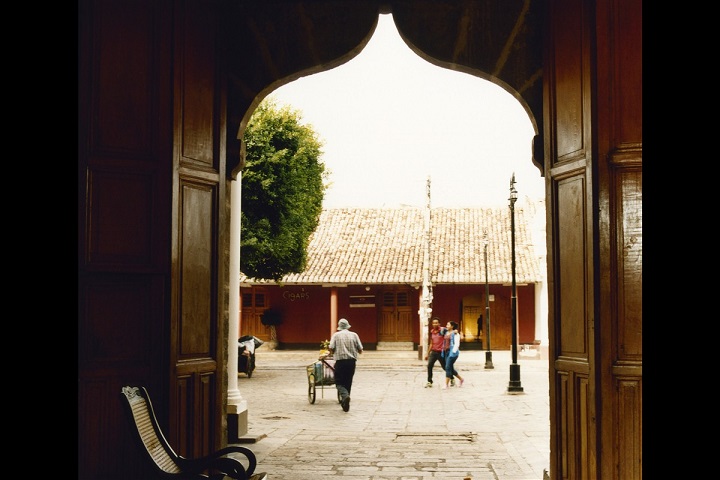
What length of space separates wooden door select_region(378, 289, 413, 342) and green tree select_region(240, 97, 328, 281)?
445 inches

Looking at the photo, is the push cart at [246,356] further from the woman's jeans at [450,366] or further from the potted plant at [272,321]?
the potted plant at [272,321]

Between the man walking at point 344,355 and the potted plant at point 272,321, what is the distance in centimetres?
1892

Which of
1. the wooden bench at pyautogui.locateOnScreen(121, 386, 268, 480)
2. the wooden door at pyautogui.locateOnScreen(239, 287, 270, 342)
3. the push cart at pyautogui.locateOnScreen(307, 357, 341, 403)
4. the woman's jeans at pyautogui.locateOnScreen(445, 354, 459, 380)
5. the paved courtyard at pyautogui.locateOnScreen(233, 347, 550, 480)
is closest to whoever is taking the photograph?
the wooden bench at pyautogui.locateOnScreen(121, 386, 268, 480)

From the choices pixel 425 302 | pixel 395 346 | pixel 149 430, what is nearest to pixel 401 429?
pixel 149 430

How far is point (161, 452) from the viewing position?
4953 millimetres

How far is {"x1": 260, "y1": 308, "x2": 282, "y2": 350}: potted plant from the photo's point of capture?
32938mm

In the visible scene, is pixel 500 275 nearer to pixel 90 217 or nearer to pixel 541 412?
pixel 541 412

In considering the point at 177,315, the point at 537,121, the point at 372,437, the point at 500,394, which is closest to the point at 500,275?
the point at 500,394

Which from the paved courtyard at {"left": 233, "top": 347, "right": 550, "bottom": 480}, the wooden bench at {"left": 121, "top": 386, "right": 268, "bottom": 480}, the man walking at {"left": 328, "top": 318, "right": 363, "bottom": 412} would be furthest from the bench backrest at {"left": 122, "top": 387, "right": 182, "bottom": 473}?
the man walking at {"left": 328, "top": 318, "right": 363, "bottom": 412}

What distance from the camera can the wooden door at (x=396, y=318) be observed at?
33062 millimetres

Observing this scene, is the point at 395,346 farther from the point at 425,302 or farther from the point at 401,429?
the point at 401,429

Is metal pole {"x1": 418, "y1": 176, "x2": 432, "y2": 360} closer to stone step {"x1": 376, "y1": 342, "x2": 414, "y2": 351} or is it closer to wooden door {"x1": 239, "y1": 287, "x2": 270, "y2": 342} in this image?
stone step {"x1": 376, "y1": 342, "x2": 414, "y2": 351}
